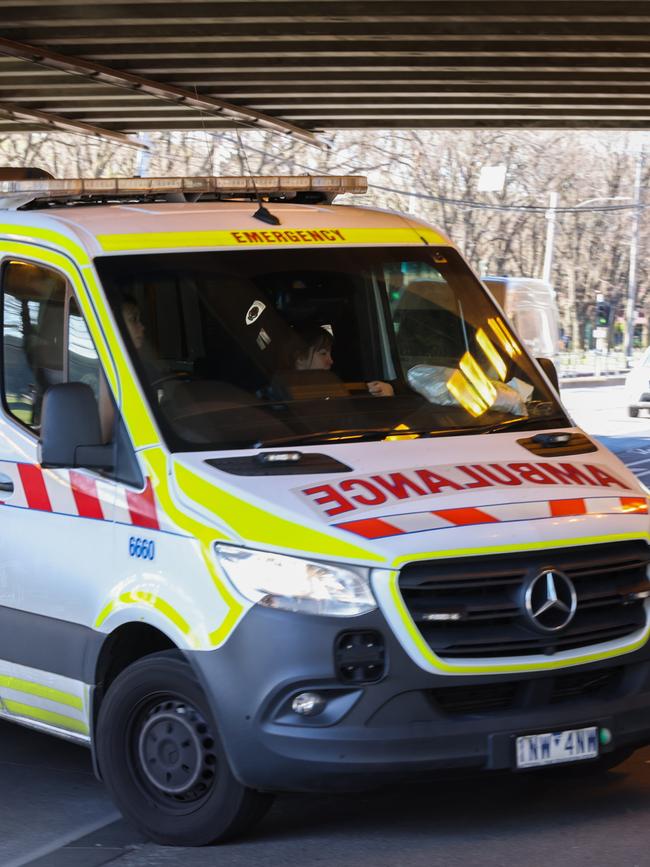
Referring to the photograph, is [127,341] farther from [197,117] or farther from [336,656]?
[197,117]

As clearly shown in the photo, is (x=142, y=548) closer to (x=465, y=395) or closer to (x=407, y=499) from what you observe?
(x=407, y=499)

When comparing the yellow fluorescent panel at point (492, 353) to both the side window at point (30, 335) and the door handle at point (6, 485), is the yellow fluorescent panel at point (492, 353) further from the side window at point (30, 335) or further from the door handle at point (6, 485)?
the door handle at point (6, 485)

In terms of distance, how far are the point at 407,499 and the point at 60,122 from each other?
23.2m

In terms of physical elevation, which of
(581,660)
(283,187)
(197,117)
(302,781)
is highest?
(197,117)

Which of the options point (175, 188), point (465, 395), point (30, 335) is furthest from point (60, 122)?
point (465, 395)

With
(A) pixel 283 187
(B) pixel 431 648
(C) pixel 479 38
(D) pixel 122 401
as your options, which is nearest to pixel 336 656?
(B) pixel 431 648

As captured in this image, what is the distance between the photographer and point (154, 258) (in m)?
6.19

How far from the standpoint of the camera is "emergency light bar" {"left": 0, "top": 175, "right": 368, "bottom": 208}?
682 centimetres

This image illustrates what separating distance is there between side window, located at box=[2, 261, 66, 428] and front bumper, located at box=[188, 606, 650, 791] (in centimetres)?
158

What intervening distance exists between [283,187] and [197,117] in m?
20.9

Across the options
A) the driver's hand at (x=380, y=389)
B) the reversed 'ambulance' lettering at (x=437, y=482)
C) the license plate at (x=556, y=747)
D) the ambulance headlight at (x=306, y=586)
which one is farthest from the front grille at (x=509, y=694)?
the driver's hand at (x=380, y=389)

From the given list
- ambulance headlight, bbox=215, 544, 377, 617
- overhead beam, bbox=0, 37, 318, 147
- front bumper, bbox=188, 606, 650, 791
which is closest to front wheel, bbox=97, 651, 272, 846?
front bumper, bbox=188, 606, 650, 791

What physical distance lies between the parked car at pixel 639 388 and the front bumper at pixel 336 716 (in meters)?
25.7

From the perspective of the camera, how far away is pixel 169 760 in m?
5.52
